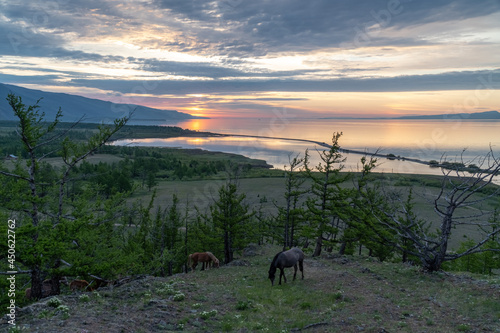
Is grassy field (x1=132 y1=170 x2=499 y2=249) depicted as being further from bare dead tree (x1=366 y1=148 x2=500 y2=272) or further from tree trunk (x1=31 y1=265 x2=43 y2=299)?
tree trunk (x1=31 y1=265 x2=43 y2=299)

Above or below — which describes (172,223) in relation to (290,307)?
below

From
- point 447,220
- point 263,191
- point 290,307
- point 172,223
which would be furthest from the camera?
point 263,191

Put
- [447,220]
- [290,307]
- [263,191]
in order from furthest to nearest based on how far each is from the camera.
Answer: [263,191], [447,220], [290,307]

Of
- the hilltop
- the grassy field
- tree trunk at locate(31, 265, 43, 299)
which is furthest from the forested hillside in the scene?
the hilltop

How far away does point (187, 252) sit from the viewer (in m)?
38.3

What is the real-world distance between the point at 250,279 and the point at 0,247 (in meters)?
13.6

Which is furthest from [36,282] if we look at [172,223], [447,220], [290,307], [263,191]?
[263,191]

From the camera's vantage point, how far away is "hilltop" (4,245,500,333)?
10.6 meters

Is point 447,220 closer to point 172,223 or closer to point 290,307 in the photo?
point 290,307

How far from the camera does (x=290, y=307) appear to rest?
1380 cm

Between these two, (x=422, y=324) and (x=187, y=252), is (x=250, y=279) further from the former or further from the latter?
(x=187, y=252)

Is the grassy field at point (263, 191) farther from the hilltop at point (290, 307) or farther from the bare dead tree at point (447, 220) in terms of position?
the hilltop at point (290, 307)

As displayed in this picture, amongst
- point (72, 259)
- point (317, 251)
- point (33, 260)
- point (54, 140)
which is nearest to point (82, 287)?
point (72, 259)

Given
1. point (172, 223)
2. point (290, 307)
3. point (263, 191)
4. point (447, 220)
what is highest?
point (447, 220)
